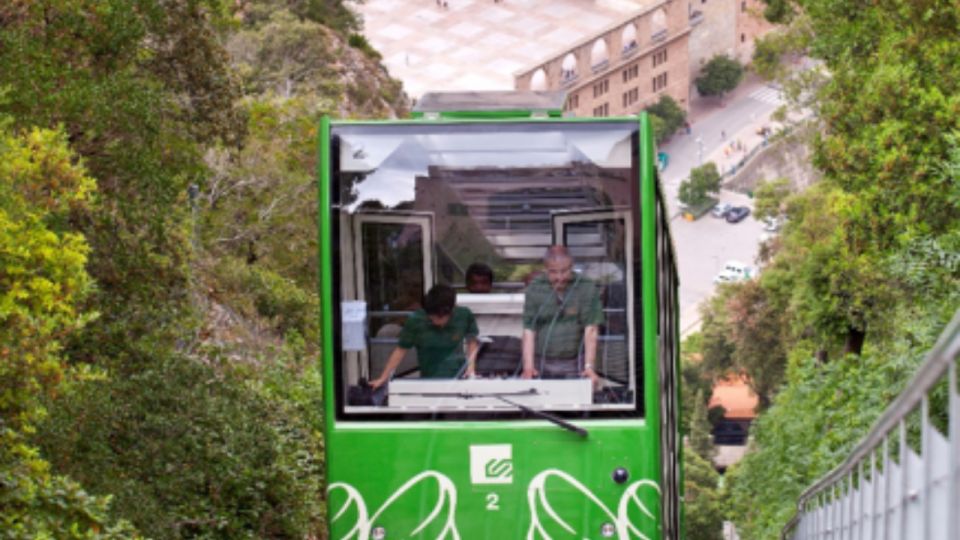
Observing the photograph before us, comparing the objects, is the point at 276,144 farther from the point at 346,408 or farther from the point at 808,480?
the point at 346,408

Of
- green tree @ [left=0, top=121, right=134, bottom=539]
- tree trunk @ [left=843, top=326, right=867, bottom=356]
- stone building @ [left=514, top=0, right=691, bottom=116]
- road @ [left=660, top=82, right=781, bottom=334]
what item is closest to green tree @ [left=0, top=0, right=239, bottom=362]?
green tree @ [left=0, top=121, right=134, bottom=539]

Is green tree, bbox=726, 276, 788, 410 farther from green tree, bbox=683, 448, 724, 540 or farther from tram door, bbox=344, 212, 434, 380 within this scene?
tram door, bbox=344, 212, 434, 380

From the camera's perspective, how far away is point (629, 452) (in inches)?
426

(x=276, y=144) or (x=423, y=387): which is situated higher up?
(x=276, y=144)

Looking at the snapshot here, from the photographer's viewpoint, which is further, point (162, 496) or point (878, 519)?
point (162, 496)

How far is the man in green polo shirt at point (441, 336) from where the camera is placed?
440 inches

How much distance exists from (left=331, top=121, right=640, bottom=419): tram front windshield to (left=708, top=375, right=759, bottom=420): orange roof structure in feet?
191

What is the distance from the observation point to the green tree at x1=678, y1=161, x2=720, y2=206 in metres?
107

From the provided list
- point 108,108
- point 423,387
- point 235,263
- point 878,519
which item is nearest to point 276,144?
point 235,263

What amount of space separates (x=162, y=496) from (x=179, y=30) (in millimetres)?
5553

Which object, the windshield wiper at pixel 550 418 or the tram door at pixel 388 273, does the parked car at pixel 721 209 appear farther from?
the windshield wiper at pixel 550 418

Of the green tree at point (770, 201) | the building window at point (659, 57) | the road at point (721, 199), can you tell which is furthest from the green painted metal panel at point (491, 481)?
the building window at point (659, 57)

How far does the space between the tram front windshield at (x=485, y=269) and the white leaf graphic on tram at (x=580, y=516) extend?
18.3 inches

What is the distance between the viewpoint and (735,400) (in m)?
73.3
